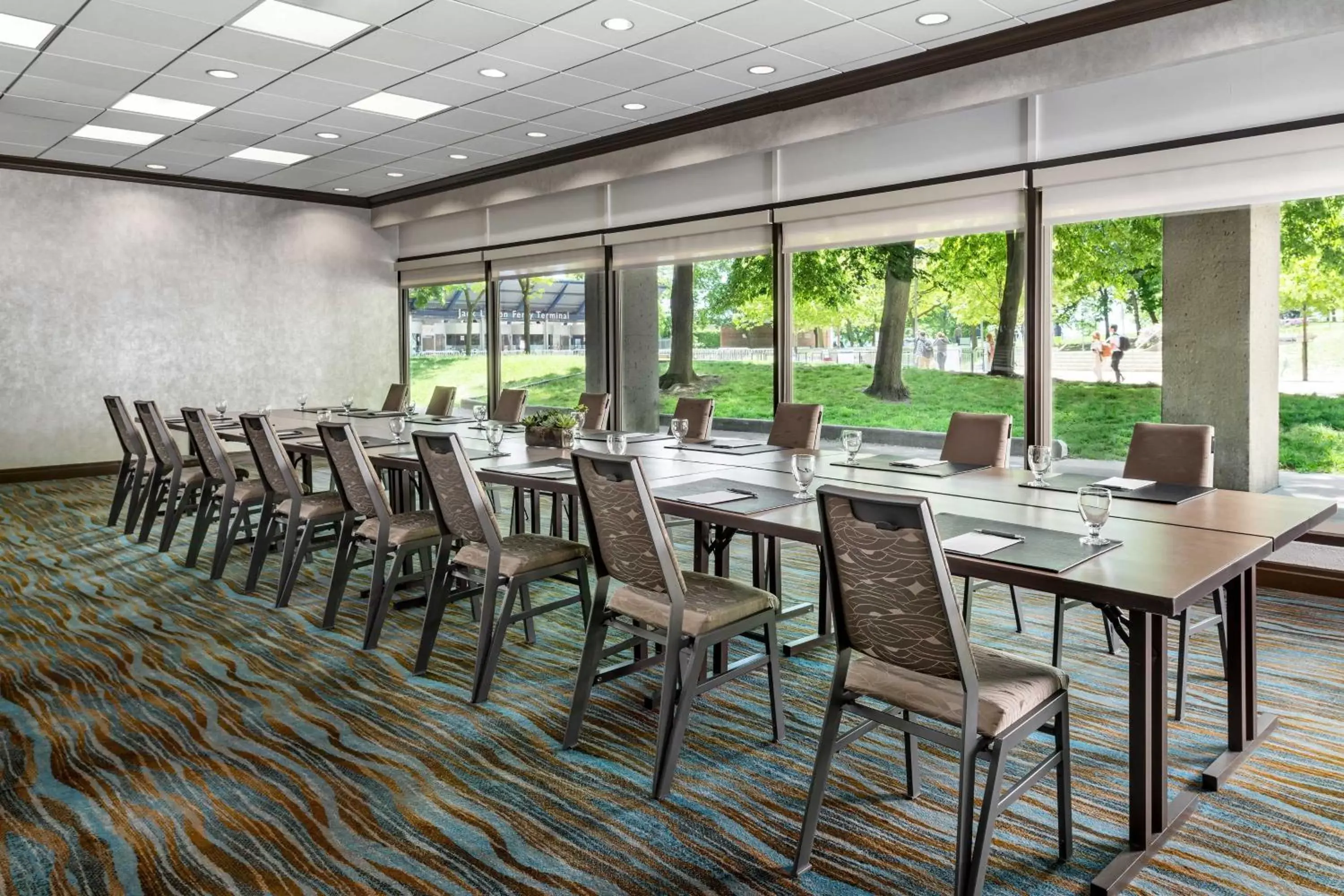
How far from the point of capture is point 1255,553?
2.41 m

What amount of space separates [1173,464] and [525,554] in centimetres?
263

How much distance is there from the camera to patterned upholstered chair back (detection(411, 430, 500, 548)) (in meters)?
3.56

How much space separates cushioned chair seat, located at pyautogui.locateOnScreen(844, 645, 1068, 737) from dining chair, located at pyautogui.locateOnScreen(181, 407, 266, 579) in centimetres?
401

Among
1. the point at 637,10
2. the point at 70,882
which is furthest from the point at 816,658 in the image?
the point at 637,10

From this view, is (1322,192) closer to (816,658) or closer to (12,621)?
(816,658)

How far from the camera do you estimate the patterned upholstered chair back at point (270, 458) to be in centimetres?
486

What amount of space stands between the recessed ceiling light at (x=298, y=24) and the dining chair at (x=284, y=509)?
7.36 feet

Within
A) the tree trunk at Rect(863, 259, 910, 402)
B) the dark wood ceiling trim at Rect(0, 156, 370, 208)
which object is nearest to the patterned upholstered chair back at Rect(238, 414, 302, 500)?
the dark wood ceiling trim at Rect(0, 156, 370, 208)

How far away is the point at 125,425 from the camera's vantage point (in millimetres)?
6895

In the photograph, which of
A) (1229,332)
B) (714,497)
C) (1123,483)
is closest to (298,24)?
(714,497)

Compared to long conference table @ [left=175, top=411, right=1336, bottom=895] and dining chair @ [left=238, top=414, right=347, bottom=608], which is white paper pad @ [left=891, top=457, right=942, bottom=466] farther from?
dining chair @ [left=238, top=414, right=347, bottom=608]

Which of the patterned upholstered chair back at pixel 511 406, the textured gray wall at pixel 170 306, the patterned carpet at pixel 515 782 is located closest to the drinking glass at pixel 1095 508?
the patterned carpet at pixel 515 782

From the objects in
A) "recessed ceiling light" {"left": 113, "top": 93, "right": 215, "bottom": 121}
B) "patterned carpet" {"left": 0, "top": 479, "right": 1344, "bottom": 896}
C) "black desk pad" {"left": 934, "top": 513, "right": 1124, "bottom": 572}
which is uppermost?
"recessed ceiling light" {"left": 113, "top": 93, "right": 215, "bottom": 121}

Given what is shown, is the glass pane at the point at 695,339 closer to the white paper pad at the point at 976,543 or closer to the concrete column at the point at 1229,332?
the concrete column at the point at 1229,332
